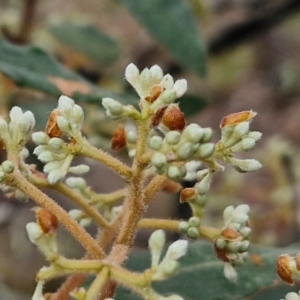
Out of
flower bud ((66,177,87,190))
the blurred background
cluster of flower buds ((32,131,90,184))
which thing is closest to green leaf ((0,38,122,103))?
the blurred background

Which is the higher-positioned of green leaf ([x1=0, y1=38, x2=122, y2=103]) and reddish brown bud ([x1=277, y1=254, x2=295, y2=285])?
green leaf ([x1=0, y1=38, x2=122, y2=103])

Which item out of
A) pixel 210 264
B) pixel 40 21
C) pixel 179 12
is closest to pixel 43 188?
pixel 210 264

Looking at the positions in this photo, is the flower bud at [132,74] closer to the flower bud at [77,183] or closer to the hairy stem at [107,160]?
the hairy stem at [107,160]

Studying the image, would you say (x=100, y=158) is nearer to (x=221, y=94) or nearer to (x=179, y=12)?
(x=179, y=12)

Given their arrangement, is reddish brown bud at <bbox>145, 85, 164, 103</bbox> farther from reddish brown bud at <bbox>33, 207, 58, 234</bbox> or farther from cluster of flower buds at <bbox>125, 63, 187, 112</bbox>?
reddish brown bud at <bbox>33, 207, 58, 234</bbox>

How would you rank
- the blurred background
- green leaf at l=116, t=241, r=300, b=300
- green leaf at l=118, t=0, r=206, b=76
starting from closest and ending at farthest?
green leaf at l=116, t=241, r=300, b=300 → the blurred background → green leaf at l=118, t=0, r=206, b=76

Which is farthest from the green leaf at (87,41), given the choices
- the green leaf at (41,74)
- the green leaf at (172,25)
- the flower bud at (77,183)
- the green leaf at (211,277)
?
the flower bud at (77,183)
